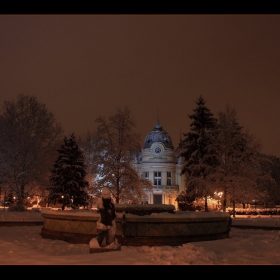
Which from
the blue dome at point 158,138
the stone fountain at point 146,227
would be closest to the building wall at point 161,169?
the blue dome at point 158,138

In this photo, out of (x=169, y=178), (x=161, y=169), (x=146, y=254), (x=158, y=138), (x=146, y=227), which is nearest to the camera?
(x=146, y=254)

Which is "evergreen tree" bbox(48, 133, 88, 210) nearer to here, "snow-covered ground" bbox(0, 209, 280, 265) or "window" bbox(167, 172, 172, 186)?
"snow-covered ground" bbox(0, 209, 280, 265)

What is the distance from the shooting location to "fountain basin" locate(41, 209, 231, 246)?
688 inches

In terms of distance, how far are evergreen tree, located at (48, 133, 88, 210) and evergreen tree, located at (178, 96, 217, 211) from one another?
38.2 feet

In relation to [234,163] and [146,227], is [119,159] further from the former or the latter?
[146,227]

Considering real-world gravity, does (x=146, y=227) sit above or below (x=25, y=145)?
below

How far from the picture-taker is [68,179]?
43062 millimetres

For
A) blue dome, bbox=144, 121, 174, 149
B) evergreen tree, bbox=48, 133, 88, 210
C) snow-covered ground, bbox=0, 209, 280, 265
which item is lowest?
snow-covered ground, bbox=0, 209, 280, 265

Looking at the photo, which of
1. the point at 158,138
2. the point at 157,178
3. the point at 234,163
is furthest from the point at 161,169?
the point at 234,163

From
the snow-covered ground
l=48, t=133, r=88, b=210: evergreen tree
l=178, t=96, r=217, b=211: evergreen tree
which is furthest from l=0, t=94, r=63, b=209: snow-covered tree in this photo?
the snow-covered ground

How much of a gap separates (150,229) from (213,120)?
90.2ft

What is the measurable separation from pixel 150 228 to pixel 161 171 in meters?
54.3
